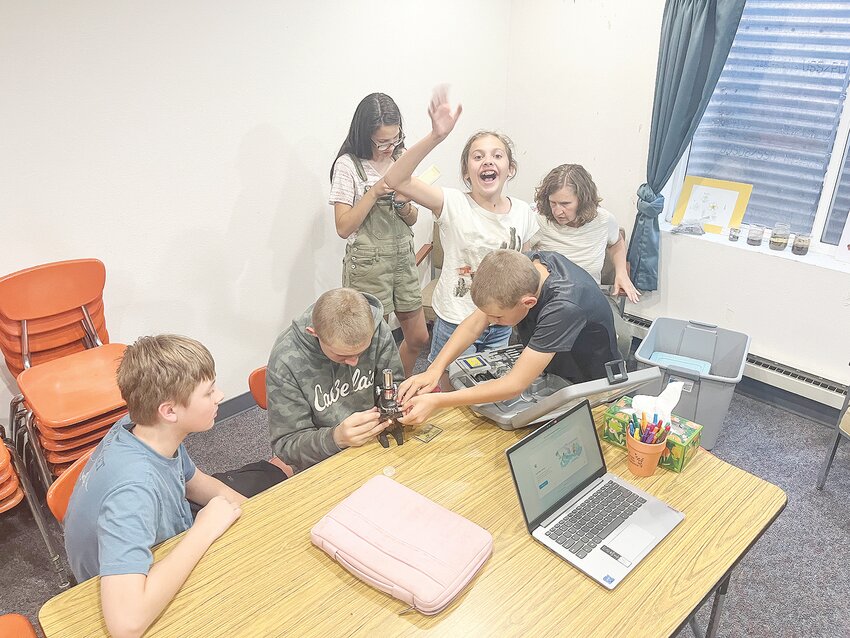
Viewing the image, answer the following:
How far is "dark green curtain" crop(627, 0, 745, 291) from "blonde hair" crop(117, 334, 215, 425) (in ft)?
8.74

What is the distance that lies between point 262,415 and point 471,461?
184cm

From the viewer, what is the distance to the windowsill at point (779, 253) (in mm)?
2879

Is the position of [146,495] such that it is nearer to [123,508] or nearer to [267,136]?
[123,508]

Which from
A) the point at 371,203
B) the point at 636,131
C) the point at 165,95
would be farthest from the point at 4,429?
the point at 636,131

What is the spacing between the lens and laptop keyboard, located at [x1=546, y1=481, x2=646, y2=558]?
4.33ft

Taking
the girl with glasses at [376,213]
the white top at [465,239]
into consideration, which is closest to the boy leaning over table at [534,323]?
the white top at [465,239]

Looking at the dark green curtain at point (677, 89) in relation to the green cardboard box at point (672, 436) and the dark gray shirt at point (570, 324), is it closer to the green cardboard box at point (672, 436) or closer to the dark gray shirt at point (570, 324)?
the dark gray shirt at point (570, 324)

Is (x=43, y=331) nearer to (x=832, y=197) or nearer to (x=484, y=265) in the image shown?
(x=484, y=265)

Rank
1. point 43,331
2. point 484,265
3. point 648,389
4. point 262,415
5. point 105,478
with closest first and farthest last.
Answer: point 105,478 < point 484,265 < point 43,331 < point 648,389 < point 262,415

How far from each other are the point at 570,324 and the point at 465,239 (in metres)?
0.75

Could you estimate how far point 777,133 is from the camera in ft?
10.2

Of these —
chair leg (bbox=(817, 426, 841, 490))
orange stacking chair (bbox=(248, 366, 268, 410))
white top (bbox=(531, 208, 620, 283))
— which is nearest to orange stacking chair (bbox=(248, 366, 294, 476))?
orange stacking chair (bbox=(248, 366, 268, 410))

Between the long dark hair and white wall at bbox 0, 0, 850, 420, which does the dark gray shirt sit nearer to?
the long dark hair

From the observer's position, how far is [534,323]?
1.92 meters
